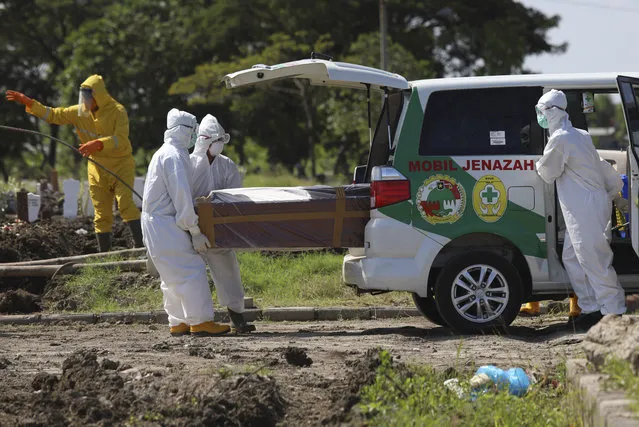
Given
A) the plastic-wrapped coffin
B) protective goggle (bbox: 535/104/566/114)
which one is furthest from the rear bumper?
protective goggle (bbox: 535/104/566/114)

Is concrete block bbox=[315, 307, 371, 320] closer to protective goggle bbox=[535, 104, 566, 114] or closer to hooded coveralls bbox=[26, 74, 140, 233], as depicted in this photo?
protective goggle bbox=[535, 104, 566, 114]

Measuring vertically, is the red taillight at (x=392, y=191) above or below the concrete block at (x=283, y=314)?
above

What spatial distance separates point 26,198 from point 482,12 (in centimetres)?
3017

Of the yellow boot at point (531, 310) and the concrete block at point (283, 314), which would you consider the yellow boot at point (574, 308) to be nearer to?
the yellow boot at point (531, 310)

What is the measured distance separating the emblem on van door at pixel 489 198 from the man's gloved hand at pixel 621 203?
101 cm

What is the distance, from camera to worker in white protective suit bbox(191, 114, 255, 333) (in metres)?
11.0

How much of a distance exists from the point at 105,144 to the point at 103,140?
0.10 metres

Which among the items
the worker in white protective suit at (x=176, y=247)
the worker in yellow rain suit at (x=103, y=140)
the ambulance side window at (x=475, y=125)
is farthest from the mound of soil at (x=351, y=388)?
the worker in yellow rain suit at (x=103, y=140)

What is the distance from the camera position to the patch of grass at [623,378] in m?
5.75

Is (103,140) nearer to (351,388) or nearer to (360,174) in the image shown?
(360,174)

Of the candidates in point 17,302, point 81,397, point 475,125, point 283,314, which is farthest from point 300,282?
point 81,397

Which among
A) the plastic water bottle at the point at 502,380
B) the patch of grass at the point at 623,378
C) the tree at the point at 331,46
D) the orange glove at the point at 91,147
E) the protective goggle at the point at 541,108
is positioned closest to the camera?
the patch of grass at the point at 623,378

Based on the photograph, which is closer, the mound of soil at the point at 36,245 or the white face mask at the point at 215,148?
the white face mask at the point at 215,148

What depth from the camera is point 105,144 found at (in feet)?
46.3
